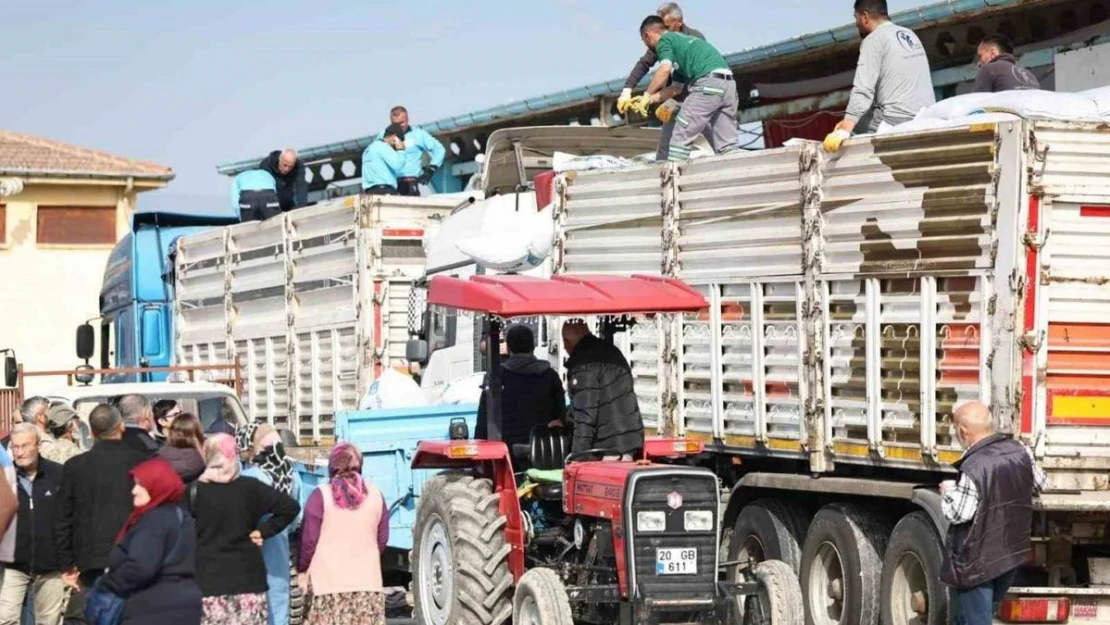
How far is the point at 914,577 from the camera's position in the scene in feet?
36.7

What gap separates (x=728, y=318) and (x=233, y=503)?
4599 mm

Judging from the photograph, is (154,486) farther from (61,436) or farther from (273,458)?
(61,436)

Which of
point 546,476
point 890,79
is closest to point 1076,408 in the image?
point 546,476

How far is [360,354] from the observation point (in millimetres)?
18609

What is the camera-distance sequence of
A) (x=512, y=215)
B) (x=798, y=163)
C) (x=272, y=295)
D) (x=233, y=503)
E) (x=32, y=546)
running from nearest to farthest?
(x=233, y=503) → (x=32, y=546) → (x=798, y=163) → (x=512, y=215) → (x=272, y=295)

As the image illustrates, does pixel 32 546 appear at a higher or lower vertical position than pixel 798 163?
lower

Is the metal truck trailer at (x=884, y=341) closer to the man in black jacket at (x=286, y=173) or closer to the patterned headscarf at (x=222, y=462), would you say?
the patterned headscarf at (x=222, y=462)

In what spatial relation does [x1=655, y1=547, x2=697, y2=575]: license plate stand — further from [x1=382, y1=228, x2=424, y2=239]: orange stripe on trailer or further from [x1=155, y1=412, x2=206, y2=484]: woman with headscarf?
[x1=382, y1=228, x2=424, y2=239]: orange stripe on trailer

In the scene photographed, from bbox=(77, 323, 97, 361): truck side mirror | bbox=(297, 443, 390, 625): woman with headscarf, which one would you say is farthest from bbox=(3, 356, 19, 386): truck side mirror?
bbox=(297, 443, 390, 625): woman with headscarf

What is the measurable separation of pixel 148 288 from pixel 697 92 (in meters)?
11.6

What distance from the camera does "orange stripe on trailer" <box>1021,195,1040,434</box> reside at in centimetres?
1054

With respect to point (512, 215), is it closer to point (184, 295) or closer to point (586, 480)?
point (586, 480)

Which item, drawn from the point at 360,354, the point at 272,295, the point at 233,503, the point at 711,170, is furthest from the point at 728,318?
the point at 272,295

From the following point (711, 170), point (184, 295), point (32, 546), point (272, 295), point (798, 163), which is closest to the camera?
point (32, 546)
